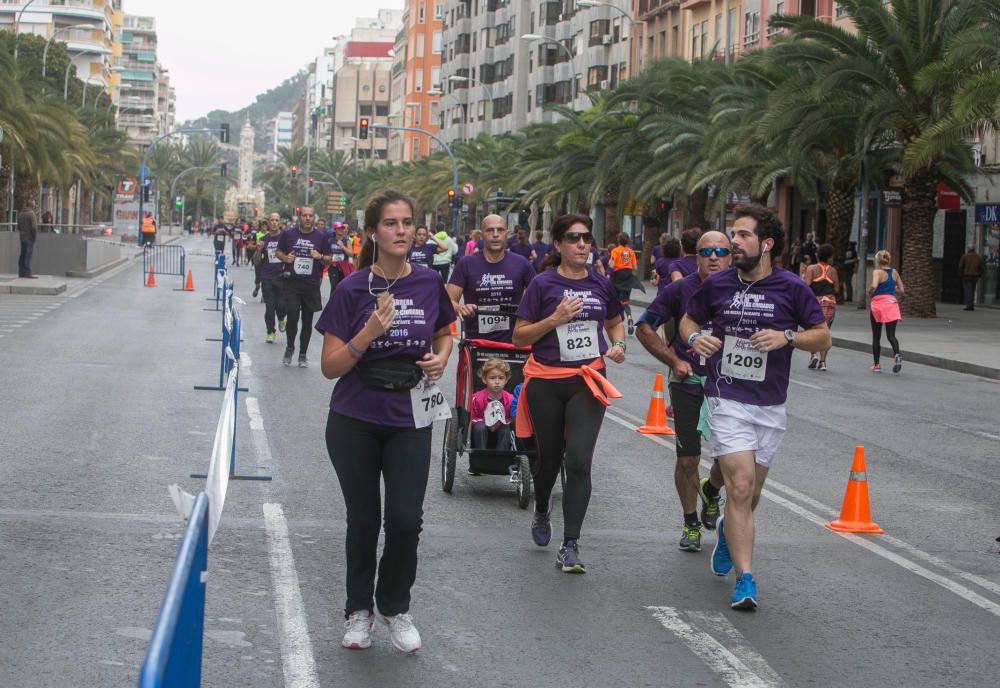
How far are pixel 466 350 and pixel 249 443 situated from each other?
2.76 meters

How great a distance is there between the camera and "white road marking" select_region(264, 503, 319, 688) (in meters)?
5.75

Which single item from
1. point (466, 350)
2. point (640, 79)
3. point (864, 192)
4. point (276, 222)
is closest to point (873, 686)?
point (466, 350)

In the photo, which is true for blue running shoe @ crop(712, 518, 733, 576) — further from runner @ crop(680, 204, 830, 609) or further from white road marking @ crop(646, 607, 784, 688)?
white road marking @ crop(646, 607, 784, 688)

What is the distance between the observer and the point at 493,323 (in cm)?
1038

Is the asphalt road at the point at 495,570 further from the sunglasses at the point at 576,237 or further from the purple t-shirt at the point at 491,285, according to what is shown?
the sunglasses at the point at 576,237

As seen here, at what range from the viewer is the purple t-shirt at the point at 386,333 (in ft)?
19.5

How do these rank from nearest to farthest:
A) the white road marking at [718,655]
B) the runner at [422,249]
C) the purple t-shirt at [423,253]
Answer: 1. the white road marking at [718,655]
2. the runner at [422,249]
3. the purple t-shirt at [423,253]

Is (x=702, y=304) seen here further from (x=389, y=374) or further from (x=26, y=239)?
(x=26, y=239)

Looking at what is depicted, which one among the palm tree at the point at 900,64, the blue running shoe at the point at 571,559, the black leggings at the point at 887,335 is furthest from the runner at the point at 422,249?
the blue running shoe at the point at 571,559

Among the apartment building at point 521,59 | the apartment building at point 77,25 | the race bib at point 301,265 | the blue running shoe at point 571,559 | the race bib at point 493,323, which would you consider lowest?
the blue running shoe at point 571,559

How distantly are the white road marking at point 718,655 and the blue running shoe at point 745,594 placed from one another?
0.13 m

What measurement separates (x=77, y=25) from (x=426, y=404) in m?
129

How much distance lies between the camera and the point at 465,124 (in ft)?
367

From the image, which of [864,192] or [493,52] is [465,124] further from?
[864,192]
